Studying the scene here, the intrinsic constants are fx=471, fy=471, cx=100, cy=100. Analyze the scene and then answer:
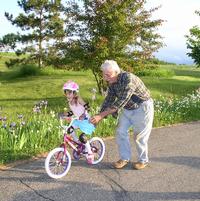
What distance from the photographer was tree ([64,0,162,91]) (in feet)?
56.7

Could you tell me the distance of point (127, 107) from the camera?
762cm

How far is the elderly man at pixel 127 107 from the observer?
7137 mm

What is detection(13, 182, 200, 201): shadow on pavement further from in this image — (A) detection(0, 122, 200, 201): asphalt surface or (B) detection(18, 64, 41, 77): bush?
(B) detection(18, 64, 41, 77): bush

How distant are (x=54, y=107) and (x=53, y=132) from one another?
22.4ft

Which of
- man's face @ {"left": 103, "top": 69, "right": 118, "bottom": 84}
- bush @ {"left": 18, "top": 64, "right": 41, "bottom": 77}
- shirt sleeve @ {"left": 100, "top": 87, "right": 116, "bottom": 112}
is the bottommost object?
bush @ {"left": 18, "top": 64, "right": 41, "bottom": 77}

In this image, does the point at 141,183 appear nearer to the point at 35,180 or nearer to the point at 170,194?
the point at 170,194

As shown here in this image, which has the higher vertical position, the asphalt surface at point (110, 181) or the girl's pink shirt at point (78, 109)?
the girl's pink shirt at point (78, 109)

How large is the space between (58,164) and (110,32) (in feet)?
36.1

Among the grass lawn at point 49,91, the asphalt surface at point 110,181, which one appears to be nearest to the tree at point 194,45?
the grass lawn at point 49,91

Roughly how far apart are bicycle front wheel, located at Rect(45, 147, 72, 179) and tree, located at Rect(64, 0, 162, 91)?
10.1 metres

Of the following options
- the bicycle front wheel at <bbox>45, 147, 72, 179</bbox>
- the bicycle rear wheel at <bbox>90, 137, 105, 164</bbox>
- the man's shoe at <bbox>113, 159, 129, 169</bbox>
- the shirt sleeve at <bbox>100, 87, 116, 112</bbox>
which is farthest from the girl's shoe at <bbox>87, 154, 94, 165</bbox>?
the shirt sleeve at <bbox>100, 87, 116, 112</bbox>

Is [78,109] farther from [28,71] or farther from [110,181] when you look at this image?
[28,71]

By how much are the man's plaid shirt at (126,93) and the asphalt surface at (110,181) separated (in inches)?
42.9

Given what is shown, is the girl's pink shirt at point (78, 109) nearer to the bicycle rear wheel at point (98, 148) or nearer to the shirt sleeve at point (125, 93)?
the shirt sleeve at point (125, 93)
